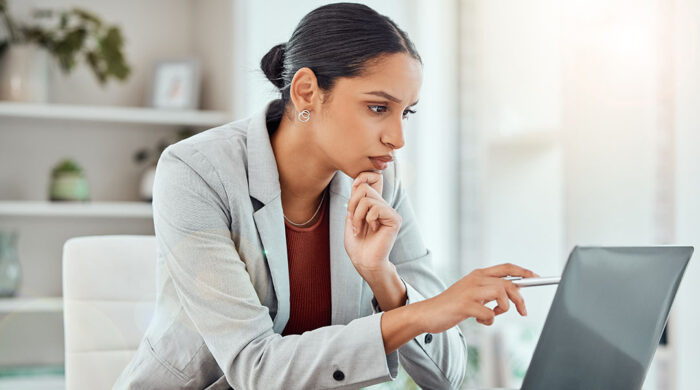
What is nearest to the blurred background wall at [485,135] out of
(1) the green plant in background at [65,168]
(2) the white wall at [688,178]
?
(2) the white wall at [688,178]

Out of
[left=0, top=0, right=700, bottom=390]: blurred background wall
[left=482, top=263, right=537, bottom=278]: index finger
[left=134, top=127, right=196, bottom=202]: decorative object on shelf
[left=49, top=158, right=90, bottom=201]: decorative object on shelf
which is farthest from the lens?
[left=134, top=127, right=196, bottom=202]: decorative object on shelf

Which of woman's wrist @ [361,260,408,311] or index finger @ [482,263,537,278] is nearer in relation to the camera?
index finger @ [482,263,537,278]

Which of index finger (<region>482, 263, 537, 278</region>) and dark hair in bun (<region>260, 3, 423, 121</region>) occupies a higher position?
dark hair in bun (<region>260, 3, 423, 121</region>)

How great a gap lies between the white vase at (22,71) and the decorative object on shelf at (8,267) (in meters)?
0.59

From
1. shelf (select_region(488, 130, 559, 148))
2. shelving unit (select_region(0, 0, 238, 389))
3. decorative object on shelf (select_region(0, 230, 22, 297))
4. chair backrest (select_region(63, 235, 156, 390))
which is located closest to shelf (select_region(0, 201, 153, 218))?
shelving unit (select_region(0, 0, 238, 389))

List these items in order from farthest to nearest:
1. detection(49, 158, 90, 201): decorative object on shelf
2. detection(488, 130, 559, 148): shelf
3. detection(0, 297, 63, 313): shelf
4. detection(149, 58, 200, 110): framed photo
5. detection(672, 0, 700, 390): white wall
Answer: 1. detection(149, 58, 200, 110): framed photo
2. detection(49, 158, 90, 201): decorative object on shelf
3. detection(0, 297, 63, 313): shelf
4. detection(488, 130, 559, 148): shelf
5. detection(672, 0, 700, 390): white wall

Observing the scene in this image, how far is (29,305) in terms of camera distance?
3121mm

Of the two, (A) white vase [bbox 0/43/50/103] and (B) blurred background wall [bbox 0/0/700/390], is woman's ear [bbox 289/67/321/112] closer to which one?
(B) blurred background wall [bbox 0/0/700/390]

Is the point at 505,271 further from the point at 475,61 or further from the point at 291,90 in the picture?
the point at 475,61

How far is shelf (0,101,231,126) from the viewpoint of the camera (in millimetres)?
3107

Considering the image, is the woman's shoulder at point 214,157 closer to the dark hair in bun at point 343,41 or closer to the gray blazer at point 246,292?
the gray blazer at point 246,292

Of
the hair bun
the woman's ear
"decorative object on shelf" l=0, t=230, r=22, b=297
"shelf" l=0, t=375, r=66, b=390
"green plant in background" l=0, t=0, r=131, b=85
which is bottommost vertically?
"shelf" l=0, t=375, r=66, b=390

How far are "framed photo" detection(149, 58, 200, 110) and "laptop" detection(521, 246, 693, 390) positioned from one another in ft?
9.30

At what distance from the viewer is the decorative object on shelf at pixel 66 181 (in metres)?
3.15
